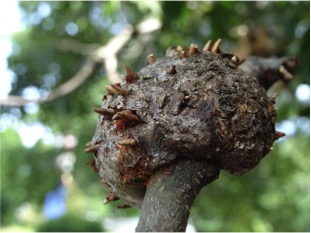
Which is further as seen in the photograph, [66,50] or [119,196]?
[66,50]

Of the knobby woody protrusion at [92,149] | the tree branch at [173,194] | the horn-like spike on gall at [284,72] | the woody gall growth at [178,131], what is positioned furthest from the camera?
the horn-like spike on gall at [284,72]

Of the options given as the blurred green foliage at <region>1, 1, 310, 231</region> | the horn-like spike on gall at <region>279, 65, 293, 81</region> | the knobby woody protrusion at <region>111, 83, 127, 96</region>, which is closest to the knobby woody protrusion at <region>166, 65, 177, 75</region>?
the knobby woody protrusion at <region>111, 83, 127, 96</region>

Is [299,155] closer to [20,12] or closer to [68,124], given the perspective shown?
[68,124]

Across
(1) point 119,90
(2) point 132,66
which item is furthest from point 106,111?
(2) point 132,66

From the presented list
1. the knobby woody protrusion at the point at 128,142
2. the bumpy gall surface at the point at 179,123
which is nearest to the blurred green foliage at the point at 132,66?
the bumpy gall surface at the point at 179,123

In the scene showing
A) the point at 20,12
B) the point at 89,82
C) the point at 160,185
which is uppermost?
the point at 20,12

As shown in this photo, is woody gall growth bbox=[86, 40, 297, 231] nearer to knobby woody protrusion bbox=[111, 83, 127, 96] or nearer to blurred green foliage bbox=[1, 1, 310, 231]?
knobby woody protrusion bbox=[111, 83, 127, 96]

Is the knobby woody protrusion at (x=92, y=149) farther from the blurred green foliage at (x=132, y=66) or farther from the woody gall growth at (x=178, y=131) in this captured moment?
the blurred green foliage at (x=132, y=66)

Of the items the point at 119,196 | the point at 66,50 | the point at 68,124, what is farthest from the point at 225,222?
the point at 119,196
